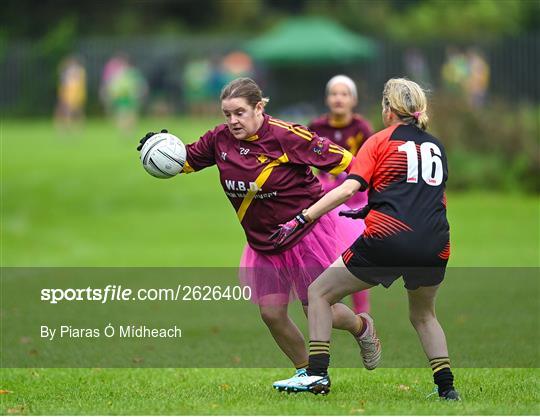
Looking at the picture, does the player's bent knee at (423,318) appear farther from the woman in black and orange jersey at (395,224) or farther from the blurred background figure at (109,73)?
the blurred background figure at (109,73)

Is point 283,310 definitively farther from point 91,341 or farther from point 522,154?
point 522,154

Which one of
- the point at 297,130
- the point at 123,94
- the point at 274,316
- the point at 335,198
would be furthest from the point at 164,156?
the point at 123,94

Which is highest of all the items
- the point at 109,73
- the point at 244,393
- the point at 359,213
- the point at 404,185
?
the point at 109,73

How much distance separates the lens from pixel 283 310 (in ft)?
27.2

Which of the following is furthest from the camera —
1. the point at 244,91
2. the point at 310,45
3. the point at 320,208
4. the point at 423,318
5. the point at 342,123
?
the point at 310,45

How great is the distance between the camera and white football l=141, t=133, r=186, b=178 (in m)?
8.47

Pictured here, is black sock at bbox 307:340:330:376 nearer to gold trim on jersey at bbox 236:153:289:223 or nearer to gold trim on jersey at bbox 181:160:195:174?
gold trim on jersey at bbox 236:153:289:223

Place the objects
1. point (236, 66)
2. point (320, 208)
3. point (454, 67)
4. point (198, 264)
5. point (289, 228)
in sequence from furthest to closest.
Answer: point (236, 66)
point (454, 67)
point (198, 264)
point (289, 228)
point (320, 208)

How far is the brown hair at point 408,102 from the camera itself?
768 centimetres

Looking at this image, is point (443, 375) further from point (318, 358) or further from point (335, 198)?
point (335, 198)

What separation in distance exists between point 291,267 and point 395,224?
3.77 ft

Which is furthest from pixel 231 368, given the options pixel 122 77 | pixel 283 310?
pixel 122 77

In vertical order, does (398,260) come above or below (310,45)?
below

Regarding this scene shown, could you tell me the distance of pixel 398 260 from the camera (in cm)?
751
